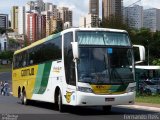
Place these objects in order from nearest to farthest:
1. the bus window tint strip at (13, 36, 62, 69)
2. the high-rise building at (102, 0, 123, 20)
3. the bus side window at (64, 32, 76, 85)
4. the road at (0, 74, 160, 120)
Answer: the road at (0, 74, 160, 120) < the bus side window at (64, 32, 76, 85) < the bus window tint strip at (13, 36, 62, 69) < the high-rise building at (102, 0, 123, 20)

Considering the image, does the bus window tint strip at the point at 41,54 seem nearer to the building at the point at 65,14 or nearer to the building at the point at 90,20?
the building at the point at 90,20

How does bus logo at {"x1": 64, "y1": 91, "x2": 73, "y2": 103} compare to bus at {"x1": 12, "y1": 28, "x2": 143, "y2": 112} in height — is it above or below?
below

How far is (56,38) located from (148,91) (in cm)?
1741

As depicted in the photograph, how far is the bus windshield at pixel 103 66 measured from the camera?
59.6 feet

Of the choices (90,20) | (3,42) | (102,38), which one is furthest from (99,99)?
(3,42)

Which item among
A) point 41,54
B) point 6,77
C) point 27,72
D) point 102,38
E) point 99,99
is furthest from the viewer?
point 6,77

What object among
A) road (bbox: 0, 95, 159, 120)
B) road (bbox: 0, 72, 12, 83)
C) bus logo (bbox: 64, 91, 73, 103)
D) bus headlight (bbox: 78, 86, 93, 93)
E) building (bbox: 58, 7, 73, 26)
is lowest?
road (bbox: 0, 72, 12, 83)

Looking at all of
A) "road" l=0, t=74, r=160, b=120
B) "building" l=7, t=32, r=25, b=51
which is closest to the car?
"road" l=0, t=74, r=160, b=120

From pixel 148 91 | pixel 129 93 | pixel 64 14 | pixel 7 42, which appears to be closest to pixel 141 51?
pixel 129 93

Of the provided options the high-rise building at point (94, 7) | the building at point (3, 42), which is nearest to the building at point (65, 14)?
the high-rise building at point (94, 7)

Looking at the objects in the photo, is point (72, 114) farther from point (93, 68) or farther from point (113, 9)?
point (113, 9)

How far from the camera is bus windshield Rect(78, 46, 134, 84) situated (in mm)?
18172

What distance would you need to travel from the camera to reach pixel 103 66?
18312 millimetres

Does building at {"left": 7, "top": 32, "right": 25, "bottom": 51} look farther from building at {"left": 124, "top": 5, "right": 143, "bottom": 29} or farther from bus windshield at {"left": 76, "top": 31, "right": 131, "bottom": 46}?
bus windshield at {"left": 76, "top": 31, "right": 131, "bottom": 46}
